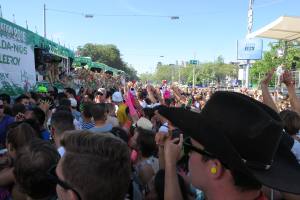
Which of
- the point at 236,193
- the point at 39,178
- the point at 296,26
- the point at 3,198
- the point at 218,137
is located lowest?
the point at 3,198

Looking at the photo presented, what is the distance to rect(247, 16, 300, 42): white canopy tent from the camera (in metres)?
10.8

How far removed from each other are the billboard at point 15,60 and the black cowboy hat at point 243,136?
8.01m

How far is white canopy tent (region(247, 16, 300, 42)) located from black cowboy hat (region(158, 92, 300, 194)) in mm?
10095

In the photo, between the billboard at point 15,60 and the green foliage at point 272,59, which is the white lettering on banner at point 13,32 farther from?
the green foliage at point 272,59

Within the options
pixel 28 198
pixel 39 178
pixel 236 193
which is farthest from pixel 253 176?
pixel 28 198

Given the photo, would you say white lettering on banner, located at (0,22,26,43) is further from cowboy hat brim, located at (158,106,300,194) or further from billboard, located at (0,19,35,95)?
cowboy hat brim, located at (158,106,300,194)

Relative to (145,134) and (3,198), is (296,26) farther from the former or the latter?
(3,198)

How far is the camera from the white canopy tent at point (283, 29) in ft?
35.3

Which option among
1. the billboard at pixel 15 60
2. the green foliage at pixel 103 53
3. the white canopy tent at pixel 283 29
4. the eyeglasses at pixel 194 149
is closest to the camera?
the eyeglasses at pixel 194 149

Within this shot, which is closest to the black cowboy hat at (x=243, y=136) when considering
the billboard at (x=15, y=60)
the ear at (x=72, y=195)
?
the ear at (x=72, y=195)

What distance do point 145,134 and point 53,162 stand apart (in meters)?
1.67

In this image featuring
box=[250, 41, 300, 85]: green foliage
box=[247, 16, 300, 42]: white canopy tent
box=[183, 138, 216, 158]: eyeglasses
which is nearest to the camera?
box=[183, 138, 216, 158]: eyeglasses

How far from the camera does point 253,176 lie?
59.4 inches

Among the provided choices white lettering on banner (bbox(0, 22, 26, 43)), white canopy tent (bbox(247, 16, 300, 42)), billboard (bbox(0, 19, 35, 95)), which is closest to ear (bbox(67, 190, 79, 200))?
billboard (bbox(0, 19, 35, 95))
